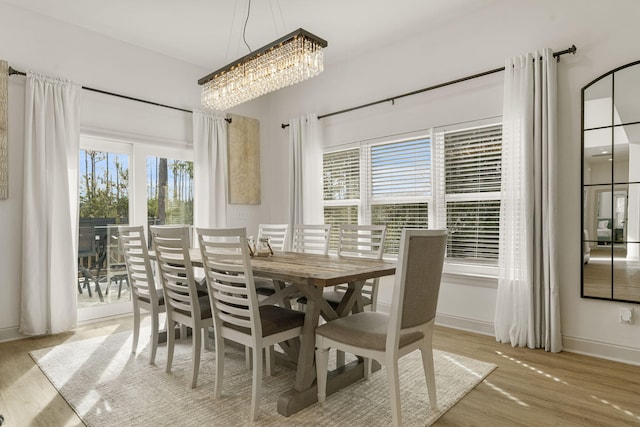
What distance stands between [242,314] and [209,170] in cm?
310

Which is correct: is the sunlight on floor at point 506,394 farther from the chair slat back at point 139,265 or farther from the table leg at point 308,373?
the chair slat back at point 139,265

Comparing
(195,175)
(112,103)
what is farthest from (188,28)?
(195,175)

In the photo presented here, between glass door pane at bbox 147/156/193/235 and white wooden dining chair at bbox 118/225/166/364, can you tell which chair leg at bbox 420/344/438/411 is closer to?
white wooden dining chair at bbox 118/225/166/364

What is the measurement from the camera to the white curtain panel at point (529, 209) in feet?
10.1

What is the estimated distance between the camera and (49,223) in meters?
3.61

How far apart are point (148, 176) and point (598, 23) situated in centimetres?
441

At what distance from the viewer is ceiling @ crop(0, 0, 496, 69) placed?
3.50 metres

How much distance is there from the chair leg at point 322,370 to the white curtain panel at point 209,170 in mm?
3028

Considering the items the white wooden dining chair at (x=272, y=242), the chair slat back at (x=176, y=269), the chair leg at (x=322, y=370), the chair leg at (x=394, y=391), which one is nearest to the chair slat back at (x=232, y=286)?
the chair slat back at (x=176, y=269)

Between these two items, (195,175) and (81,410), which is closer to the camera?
(81,410)

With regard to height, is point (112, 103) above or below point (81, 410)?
above

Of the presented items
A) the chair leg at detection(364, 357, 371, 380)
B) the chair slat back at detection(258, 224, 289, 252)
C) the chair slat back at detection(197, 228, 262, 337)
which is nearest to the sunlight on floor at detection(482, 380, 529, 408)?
the chair leg at detection(364, 357, 371, 380)

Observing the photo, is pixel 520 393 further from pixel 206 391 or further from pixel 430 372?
pixel 206 391

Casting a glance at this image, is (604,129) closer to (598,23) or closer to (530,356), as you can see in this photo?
(598,23)
